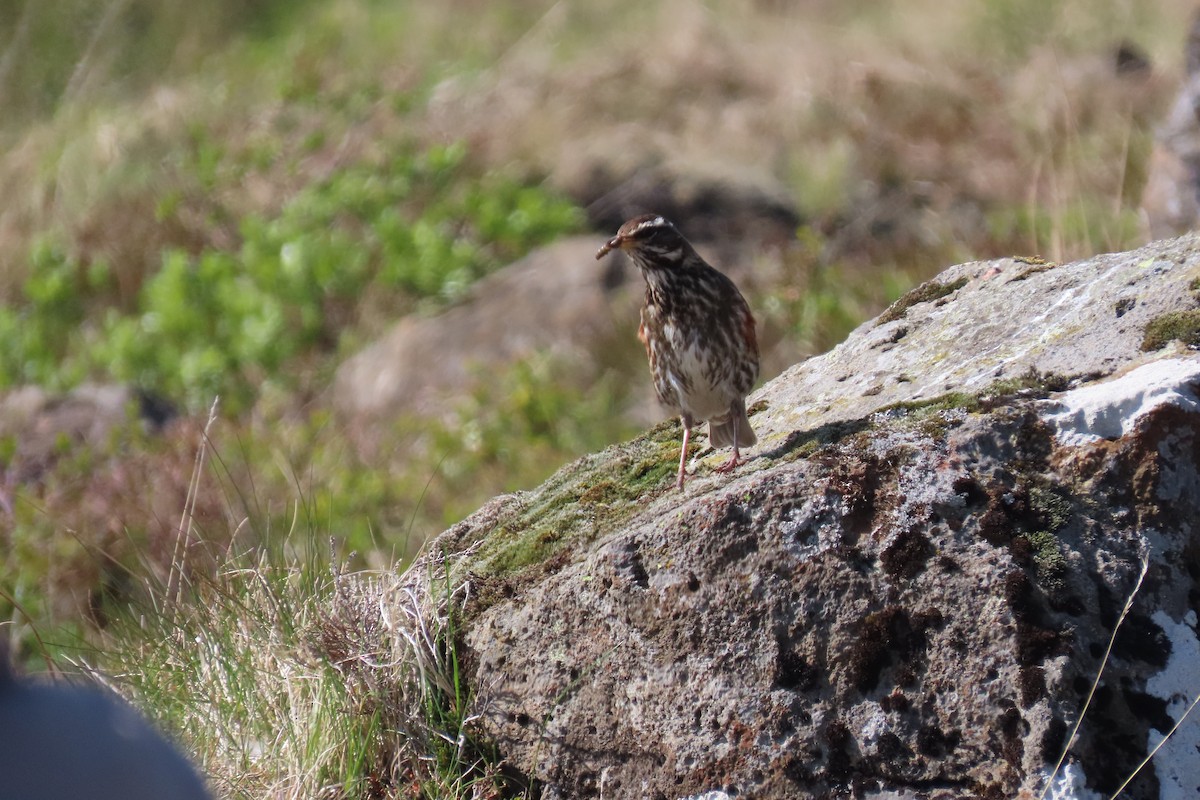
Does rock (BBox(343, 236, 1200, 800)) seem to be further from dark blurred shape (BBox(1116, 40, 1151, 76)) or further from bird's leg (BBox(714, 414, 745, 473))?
dark blurred shape (BBox(1116, 40, 1151, 76))

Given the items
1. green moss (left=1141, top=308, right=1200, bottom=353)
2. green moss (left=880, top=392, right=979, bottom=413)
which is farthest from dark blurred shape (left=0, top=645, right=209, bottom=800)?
green moss (left=1141, top=308, right=1200, bottom=353)

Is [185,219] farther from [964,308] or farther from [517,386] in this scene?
[964,308]

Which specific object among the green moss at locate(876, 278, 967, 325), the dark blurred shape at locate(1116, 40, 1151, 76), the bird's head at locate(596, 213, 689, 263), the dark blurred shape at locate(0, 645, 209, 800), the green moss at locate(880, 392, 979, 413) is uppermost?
the dark blurred shape at locate(0, 645, 209, 800)

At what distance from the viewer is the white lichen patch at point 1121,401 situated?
123 inches

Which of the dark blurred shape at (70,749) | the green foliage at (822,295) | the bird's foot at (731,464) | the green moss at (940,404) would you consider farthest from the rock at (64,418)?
the dark blurred shape at (70,749)

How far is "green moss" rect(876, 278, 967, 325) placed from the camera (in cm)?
431

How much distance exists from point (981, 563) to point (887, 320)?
54.2 inches

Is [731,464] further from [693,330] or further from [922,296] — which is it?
[922,296]

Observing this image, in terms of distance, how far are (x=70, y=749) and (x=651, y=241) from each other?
3.15 m

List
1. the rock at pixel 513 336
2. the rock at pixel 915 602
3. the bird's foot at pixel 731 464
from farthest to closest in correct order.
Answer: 1. the rock at pixel 513 336
2. the bird's foot at pixel 731 464
3. the rock at pixel 915 602

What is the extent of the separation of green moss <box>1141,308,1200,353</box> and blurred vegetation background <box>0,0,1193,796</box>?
304 centimetres

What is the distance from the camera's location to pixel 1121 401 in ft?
10.4

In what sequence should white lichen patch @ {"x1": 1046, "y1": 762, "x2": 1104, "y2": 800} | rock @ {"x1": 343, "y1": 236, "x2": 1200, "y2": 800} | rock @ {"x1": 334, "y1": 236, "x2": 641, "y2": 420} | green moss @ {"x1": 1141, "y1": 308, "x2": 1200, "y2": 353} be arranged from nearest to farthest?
white lichen patch @ {"x1": 1046, "y1": 762, "x2": 1104, "y2": 800} → rock @ {"x1": 343, "y1": 236, "x2": 1200, "y2": 800} → green moss @ {"x1": 1141, "y1": 308, "x2": 1200, "y2": 353} → rock @ {"x1": 334, "y1": 236, "x2": 641, "y2": 420}

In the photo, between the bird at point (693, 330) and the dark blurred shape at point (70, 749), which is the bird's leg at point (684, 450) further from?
the dark blurred shape at point (70, 749)
